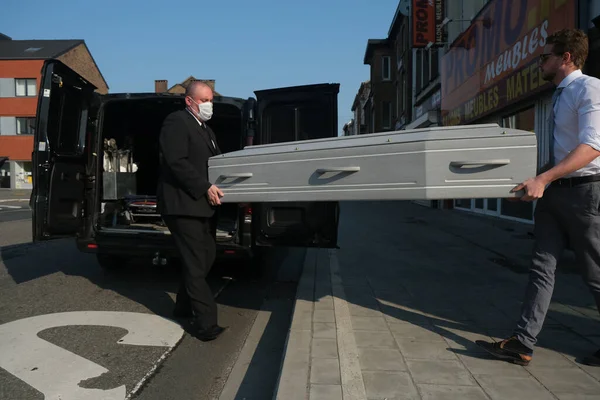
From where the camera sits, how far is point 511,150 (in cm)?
263

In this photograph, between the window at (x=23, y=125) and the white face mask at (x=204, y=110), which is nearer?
the white face mask at (x=204, y=110)

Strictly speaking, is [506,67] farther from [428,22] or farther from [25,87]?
[25,87]

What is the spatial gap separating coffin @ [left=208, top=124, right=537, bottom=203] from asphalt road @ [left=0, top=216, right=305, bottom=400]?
1367 millimetres

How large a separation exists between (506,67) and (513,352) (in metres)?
9.46

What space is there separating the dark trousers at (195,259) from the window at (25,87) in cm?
4305

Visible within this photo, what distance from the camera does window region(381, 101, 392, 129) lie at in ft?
121

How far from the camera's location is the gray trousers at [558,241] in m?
2.74

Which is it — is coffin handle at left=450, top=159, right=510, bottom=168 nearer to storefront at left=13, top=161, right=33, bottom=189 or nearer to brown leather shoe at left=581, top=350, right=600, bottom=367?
brown leather shoe at left=581, top=350, right=600, bottom=367

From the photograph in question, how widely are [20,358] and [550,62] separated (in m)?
4.24

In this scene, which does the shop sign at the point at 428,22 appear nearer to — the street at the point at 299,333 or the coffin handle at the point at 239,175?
the street at the point at 299,333

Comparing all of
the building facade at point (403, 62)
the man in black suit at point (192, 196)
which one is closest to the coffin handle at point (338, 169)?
the man in black suit at point (192, 196)

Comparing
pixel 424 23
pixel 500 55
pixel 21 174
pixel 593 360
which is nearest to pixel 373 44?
pixel 424 23

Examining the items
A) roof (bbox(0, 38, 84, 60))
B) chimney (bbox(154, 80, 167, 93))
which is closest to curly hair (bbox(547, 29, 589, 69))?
roof (bbox(0, 38, 84, 60))

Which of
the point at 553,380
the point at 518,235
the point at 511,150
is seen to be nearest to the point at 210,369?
the point at 553,380
